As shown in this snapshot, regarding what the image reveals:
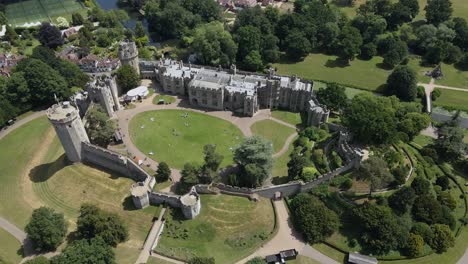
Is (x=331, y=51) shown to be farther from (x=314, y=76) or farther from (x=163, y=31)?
(x=163, y=31)

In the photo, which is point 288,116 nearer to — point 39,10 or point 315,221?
point 315,221

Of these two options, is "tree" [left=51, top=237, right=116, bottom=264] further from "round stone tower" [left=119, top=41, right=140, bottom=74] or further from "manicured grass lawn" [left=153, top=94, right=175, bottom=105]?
"round stone tower" [left=119, top=41, right=140, bottom=74]

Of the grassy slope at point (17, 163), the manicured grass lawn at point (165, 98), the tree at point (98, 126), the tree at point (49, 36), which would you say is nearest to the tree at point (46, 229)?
the grassy slope at point (17, 163)

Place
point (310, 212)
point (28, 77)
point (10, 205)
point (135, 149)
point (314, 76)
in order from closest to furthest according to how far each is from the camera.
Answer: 1. point (310, 212)
2. point (10, 205)
3. point (135, 149)
4. point (28, 77)
5. point (314, 76)

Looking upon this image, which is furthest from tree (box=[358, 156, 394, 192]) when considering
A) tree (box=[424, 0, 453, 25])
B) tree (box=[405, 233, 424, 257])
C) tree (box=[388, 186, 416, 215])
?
tree (box=[424, 0, 453, 25])

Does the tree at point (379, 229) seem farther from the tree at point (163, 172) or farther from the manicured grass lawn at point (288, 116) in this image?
the tree at point (163, 172)

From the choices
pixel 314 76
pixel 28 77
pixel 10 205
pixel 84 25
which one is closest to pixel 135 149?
pixel 10 205

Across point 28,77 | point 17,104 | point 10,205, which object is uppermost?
point 28,77

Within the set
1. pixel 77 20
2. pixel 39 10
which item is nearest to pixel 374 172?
pixel 77 20
